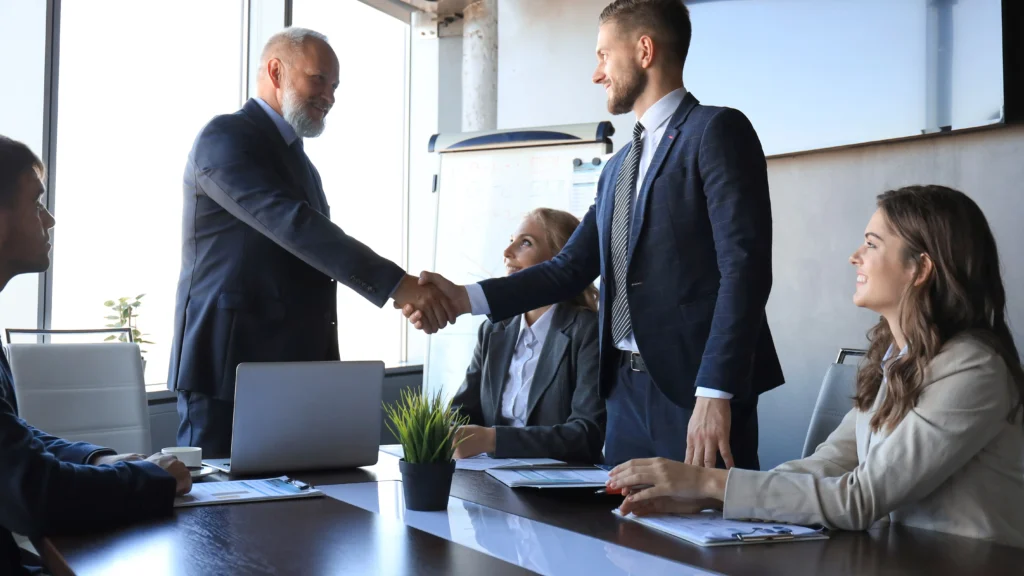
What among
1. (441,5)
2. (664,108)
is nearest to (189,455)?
(664,108)

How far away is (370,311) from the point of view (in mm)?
5207

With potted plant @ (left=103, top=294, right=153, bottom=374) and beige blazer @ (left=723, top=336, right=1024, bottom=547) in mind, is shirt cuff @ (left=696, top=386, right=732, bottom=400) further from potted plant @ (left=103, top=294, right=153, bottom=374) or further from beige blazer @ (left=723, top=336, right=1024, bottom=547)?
potted plant @ (left=103, top=294, right=153, bottom=374)

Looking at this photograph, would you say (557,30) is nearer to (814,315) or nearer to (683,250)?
(814,315)

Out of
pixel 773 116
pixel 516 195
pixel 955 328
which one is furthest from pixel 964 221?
pixel 516 195

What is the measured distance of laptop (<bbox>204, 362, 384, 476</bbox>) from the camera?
5.15ft


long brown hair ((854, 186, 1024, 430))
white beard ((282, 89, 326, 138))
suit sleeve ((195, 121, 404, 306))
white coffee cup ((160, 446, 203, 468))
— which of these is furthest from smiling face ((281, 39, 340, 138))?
long brown hair ((854, 186, 1024, 430))

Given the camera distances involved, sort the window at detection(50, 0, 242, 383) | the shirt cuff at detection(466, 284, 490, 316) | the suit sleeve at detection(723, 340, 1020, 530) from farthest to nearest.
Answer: the window at detection(50, 0, 242, 383), the shirt cuff at detection(466, 284, 490, 316), the suit sleeve at detection(723, 340, 1020, 530)

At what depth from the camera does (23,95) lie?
3.29m

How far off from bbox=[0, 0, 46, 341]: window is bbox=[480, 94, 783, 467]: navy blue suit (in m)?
2.48

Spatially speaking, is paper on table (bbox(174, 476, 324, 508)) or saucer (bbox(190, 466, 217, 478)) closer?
paper on table (bbox(174, 476, 324, 508))

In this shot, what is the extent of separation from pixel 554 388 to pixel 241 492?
1.12 m

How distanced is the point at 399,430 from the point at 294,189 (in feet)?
4.34

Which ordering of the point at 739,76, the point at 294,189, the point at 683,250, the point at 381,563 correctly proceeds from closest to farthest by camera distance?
1. the point at 381,563
2. the point at 683,250
3. the point at 294,189
4. the point at 739,76

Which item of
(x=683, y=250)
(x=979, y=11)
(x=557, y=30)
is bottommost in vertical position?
(x=683, y=250)
